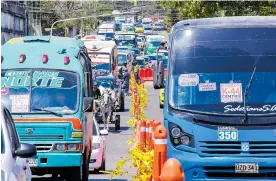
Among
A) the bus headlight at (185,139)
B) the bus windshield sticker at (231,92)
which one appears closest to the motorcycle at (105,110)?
the bus windshield sticker at (231,92)

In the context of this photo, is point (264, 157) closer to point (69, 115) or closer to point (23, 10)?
point (69, 115)

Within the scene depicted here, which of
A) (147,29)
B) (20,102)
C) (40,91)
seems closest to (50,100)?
(40,91)

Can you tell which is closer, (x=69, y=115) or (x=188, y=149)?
(x=188, y=149)

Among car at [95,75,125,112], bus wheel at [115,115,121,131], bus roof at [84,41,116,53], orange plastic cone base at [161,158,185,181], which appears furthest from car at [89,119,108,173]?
bus roof at [84,41,116,53]

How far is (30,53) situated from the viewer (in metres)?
18.0

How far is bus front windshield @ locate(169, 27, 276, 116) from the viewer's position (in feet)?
45.3

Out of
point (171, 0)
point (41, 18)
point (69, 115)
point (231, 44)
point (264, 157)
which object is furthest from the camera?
point (41, 18)

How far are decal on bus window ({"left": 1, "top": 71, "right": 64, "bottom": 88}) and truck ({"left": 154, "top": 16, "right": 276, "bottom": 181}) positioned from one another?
347 cm

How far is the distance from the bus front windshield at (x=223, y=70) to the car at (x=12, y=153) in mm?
3343

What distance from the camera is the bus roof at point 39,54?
58.2 feet

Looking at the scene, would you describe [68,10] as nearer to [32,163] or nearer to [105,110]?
[105,110]

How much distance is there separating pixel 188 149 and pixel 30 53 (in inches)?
208

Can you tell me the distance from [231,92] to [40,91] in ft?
15.5

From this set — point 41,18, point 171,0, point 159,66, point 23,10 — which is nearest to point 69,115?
point 159,66
